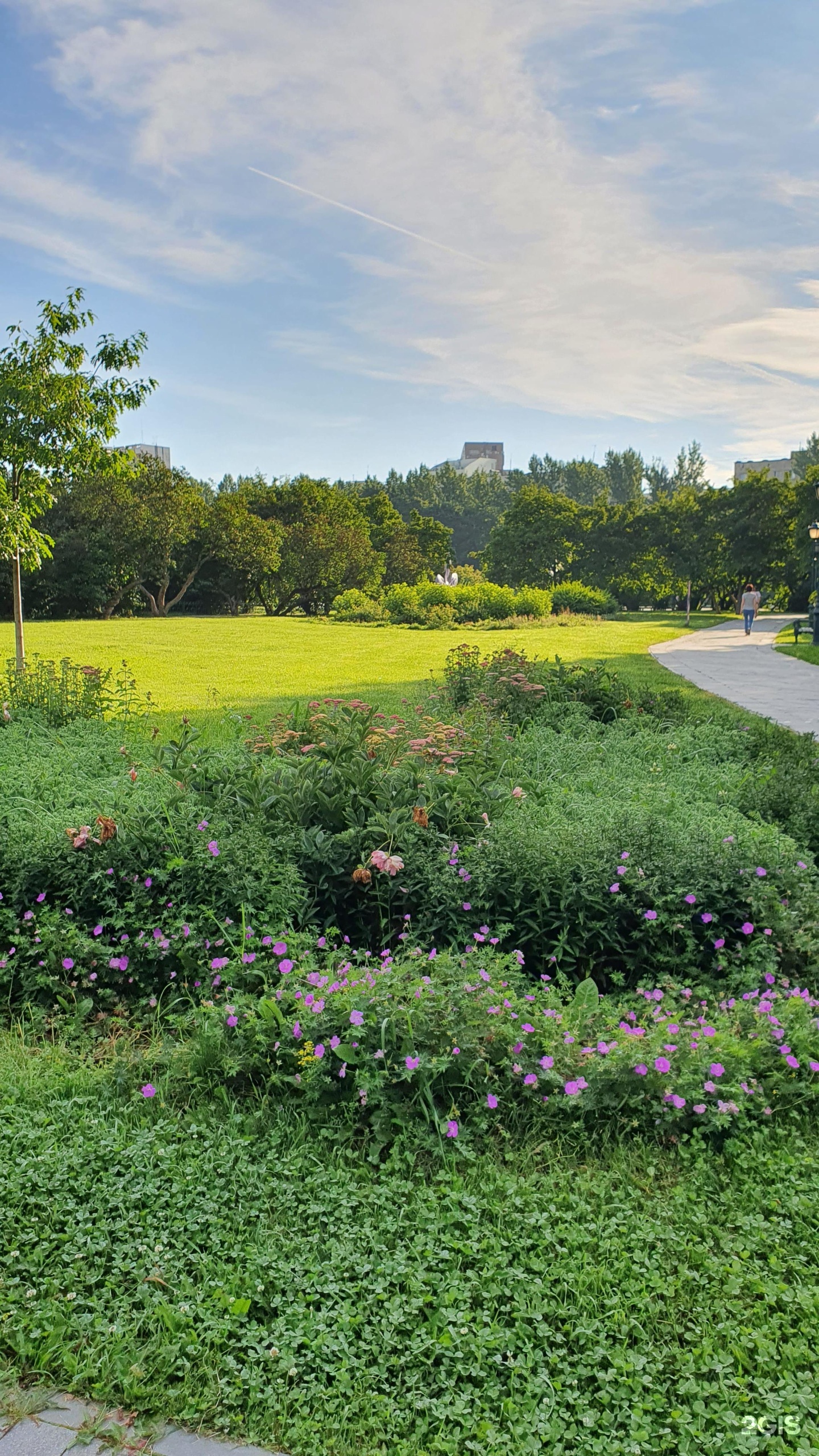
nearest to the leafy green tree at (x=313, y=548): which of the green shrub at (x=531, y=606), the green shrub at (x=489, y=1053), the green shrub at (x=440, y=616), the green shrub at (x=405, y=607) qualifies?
the green shrub at (x=405, y=607)

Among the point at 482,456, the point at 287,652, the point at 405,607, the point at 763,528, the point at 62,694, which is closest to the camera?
the point at 62,694

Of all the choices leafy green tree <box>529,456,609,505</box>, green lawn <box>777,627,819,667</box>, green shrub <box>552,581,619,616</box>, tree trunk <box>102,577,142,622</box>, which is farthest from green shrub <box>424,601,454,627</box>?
leafy green tree <box>529,456,609,505</box>

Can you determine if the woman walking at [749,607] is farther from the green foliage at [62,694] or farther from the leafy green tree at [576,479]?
the leafy green tree at [576,479]

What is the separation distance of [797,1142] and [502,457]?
169 meters

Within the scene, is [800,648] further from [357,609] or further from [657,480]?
[657,480]

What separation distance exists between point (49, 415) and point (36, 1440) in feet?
30.4

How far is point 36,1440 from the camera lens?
5.47 ft

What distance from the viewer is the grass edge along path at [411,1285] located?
5.62ft

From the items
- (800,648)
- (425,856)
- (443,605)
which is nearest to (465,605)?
(443,605)

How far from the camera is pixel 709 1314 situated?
1.92m

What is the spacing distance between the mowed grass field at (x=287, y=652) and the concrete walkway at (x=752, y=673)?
0.60 m

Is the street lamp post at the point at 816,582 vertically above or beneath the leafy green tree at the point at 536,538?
beneath

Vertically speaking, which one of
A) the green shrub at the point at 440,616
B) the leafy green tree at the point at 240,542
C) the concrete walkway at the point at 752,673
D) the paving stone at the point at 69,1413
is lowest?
the paving stone at the point at 69,1413

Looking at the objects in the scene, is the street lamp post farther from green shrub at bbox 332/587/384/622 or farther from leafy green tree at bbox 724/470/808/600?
leafy green tree at bbox 724/470/808/600
